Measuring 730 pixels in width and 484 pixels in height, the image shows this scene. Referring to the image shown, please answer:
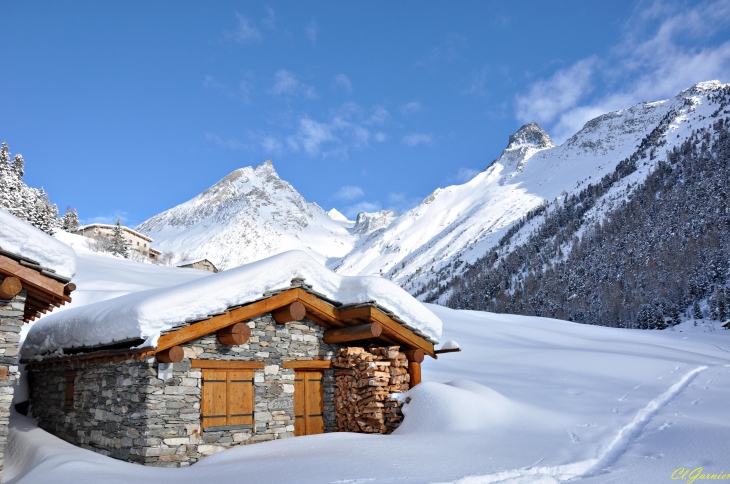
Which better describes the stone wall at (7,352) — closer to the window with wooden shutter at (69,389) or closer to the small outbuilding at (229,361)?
the small outbuilding at (229,361)

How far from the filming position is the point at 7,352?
682 centimetres

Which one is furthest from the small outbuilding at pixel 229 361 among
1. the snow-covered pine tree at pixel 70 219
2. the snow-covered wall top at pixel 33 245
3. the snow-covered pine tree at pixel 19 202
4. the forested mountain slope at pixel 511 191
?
the forested mountain slope at pixel 511 191

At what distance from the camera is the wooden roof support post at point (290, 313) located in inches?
369

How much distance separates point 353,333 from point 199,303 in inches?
120

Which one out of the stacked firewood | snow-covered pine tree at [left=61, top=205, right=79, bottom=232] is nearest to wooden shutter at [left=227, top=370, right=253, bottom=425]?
the stacked firewood

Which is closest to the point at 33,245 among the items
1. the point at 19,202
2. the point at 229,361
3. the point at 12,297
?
the point at 12,297

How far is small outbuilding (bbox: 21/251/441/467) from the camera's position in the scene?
26.1ft

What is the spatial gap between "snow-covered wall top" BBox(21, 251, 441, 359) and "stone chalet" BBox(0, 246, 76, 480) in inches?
47.2

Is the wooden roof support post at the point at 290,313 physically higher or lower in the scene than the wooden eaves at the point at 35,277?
lower

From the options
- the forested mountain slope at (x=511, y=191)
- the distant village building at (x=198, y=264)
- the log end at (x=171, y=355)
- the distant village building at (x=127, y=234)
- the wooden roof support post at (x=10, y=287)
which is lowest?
the log end at (x=171, y=355)

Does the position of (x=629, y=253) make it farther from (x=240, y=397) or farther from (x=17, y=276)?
(x=17, y=276)

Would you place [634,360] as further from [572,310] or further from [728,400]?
[572,310]

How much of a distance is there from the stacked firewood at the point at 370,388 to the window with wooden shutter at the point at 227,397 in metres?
2.03

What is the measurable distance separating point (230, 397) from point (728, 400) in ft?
31.4
